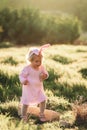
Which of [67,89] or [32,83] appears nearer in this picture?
[32,83]

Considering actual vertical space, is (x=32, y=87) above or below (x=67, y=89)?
below

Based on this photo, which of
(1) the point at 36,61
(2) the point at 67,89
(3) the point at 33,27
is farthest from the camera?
(3) the point at 33,27

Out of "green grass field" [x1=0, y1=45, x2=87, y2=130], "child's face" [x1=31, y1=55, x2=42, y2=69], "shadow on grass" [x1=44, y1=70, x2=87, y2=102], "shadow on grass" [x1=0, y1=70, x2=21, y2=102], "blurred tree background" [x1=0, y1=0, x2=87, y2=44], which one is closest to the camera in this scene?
"green grass field" [x1=0, y1=45, x2=87, y2=130]

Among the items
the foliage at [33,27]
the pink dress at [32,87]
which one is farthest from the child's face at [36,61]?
the foliage at [33,27]

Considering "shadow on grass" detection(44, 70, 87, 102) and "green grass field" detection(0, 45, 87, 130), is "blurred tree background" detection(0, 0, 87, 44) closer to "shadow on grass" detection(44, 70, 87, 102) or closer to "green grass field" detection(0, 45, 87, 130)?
"green grass field" detection(0, 45, 87, 130)

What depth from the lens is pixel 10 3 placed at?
58312 millimetres

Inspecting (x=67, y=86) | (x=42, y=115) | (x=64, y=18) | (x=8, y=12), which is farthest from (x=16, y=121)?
(x=64, y=18)

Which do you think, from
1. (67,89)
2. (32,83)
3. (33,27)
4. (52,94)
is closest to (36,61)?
(32,83)

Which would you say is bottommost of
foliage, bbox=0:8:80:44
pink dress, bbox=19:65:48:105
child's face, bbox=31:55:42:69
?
pink dress, bbox=19:65:48:105

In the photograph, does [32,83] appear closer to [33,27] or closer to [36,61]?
[36,61]

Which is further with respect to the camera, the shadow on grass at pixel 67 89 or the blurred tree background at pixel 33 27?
the blurred tree background at pixel 33 27

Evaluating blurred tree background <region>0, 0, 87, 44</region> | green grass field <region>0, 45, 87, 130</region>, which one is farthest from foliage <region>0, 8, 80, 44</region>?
green grass field <region>0, 45, 87, 130</region>

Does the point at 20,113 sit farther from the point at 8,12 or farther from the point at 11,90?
the point at 8,12

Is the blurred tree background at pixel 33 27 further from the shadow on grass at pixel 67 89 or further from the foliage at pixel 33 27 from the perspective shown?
the shadow on grass at pixel 67 89
